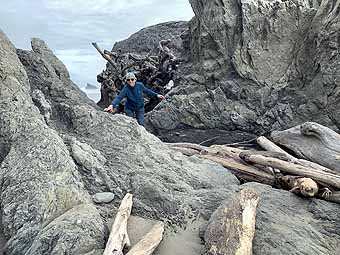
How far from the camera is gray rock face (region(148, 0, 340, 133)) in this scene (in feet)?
35.2

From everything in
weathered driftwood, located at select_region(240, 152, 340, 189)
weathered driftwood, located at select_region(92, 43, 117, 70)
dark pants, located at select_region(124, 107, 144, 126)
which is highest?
weathered driftwood, located at select_region(92, 43, 117, 70)

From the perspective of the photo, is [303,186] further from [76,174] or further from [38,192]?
[38,192]

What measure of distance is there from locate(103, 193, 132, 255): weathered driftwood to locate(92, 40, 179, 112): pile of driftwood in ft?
32.0

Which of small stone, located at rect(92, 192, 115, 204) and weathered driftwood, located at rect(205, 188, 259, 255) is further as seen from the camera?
small stone, located at rect(92, 192, 115, 204)

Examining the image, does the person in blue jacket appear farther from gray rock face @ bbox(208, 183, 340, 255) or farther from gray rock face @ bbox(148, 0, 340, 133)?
gray rock face @ bbox(208, 183, 340, 255)

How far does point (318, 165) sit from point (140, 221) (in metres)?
3.05

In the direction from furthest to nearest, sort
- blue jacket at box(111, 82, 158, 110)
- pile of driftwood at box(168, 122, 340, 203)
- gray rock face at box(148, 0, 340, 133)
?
gray rock face at box(148, 0, 340, 133)
blue jacket at box(111, 82, 158, 110)
pile of driftwood at box(168, 122, 340, 203)

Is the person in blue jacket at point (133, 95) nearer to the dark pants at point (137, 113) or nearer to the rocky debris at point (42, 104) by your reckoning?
the dark pants at point (137, 113)

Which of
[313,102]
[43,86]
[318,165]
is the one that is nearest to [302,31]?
[313,102]

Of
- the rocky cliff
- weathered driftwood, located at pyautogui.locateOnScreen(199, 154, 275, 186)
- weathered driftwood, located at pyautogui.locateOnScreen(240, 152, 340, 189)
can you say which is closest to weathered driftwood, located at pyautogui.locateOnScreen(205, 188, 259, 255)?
the rocky cliff

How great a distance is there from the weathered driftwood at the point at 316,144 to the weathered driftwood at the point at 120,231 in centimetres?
337

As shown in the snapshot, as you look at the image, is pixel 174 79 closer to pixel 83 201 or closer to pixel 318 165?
pixel 318 165

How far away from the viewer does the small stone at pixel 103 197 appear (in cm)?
517

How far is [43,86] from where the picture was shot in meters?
8.00
